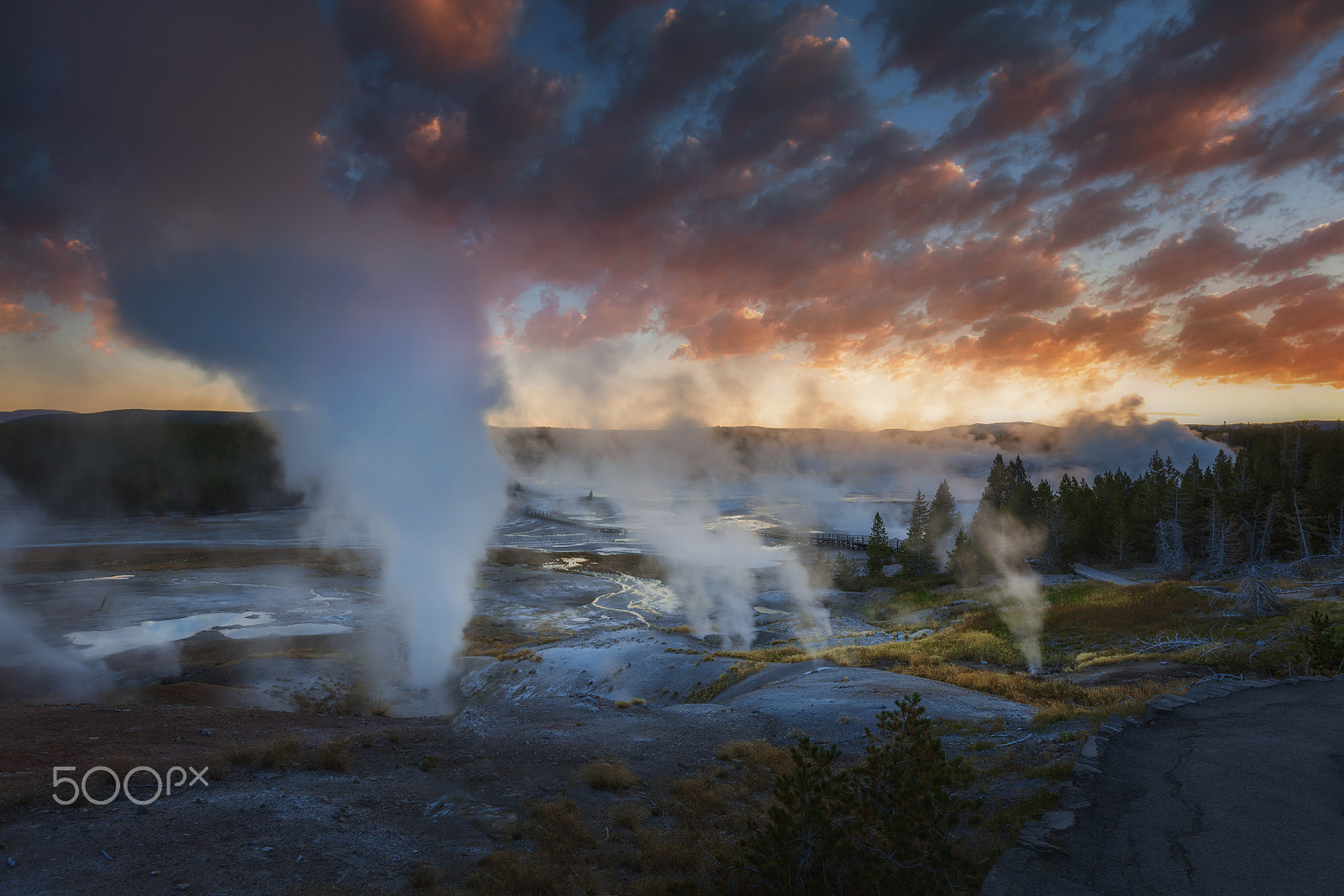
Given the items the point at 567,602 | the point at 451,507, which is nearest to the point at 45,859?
the point at 451,507

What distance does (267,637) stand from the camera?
3061 centimetres

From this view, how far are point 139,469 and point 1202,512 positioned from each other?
165 metres

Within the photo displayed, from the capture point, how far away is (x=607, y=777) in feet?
33.3

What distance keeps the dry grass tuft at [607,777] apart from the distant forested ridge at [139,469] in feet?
423

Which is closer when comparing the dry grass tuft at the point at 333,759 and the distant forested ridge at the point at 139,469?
the dry grass tuft at the point at 333,759

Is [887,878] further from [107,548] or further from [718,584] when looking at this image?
[107,548]

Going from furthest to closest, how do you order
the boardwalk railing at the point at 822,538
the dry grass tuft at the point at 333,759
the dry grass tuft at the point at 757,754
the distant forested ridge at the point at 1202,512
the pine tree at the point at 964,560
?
the boardwalk railing at the point at 822,538
the pine tree at the point at 964,560
the distant forested ridge at the point at 1202,512
the dry grass tuft at the point at 757,754
the dry grass tuft at the point at 333,759

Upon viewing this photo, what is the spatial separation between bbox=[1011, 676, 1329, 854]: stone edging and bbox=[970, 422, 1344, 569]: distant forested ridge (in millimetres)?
39253

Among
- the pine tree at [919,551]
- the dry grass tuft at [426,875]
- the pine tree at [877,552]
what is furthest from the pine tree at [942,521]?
the dry grass tuft at [426,875]

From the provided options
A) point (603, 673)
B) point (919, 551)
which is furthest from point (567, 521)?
point (603, 673)

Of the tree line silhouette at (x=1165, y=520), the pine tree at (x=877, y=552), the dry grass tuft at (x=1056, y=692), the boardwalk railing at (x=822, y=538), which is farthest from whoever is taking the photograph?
the boardwalk railing at (x=822, y=538)

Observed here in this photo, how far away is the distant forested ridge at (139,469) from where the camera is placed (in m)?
→ 104

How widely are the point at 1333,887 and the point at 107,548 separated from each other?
9227 centimetres

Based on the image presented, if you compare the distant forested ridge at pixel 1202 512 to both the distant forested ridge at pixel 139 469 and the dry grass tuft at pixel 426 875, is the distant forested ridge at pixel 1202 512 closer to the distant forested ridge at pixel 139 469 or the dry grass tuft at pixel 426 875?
the dry grass tuft at pixel 426 875
